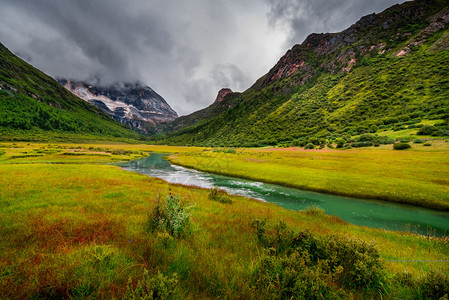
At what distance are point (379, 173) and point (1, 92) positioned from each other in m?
308

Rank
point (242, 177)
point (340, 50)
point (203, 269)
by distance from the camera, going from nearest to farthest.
→ point (203, 269), point (242, 177), point (340, 50)

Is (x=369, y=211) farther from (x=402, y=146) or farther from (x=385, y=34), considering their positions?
(x=385, y=34)

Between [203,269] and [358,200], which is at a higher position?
[203,269]

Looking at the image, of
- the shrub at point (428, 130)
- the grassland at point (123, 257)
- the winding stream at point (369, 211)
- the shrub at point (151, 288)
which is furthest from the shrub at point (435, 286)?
the shrub at point (428, 130)

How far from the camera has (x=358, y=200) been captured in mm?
19625

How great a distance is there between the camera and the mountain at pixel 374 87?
85.4m

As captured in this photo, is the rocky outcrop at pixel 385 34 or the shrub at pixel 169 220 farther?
the rocky outcrop at pixel 385 34

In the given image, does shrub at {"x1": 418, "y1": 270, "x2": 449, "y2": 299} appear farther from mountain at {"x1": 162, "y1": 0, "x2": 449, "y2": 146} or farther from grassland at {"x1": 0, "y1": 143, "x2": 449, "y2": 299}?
mountain at {"x1": 162, "y1": 0, "x2": 449, "y2": 146}

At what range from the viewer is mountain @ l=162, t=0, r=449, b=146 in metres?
85.4

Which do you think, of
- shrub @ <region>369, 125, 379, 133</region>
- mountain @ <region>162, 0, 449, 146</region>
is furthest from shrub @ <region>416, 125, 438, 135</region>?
shrub @ <region>369, 125, 379, 133</region>

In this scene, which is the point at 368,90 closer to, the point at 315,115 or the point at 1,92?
the point at 315,115

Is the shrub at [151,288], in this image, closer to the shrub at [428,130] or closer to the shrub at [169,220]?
the shrub at [169,220]

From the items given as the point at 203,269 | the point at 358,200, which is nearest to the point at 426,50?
the point at 358,200

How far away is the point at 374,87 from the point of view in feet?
383
